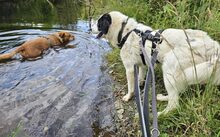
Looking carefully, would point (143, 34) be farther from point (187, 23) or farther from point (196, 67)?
point (187, 23)

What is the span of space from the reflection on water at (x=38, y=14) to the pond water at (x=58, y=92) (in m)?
1.09

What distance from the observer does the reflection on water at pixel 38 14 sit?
27.9ft

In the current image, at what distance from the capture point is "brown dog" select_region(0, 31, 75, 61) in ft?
18.7

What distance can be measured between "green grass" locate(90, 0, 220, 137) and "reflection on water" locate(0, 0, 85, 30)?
10.6 feet

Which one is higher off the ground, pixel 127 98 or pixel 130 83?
pixel 130 83

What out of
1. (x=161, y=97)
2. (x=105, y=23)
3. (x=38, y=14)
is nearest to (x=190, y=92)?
(x=161, y=97)

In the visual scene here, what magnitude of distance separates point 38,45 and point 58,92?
2062 millimetres

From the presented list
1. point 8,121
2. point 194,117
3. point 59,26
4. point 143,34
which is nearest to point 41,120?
point 8,121

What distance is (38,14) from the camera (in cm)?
1027

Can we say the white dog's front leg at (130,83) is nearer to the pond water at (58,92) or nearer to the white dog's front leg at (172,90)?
the pond water at (58,92)

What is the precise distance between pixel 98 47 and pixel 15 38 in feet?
6.50

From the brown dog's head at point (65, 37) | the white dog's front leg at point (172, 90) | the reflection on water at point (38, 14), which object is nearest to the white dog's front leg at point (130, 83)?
the white dog's front leg at point (172, 90)

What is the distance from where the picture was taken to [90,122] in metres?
3.35

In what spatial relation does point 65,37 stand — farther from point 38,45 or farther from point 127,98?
point 127,98
